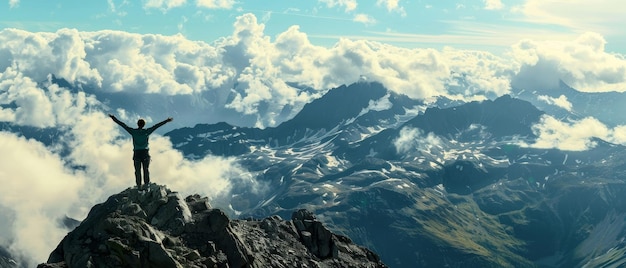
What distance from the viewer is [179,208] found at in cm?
5062

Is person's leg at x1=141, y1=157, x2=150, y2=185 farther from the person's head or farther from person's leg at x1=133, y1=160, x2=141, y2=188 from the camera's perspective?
the person's head

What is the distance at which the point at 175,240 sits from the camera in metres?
46.5

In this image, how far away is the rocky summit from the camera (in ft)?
136

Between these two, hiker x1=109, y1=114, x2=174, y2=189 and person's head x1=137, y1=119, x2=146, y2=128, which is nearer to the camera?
person's head x1=137, y1=119, x2=146, y2=128

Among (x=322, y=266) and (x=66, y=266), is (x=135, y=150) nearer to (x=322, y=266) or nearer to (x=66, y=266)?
(x=66, y=266)

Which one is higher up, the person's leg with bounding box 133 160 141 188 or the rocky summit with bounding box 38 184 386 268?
the person's leg with bounding box 133 160 141 188

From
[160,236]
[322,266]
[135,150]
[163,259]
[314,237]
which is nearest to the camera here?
[163,259]

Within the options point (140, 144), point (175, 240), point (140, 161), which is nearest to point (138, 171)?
point (140, 161)

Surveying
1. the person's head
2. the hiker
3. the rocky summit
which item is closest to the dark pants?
the hiker

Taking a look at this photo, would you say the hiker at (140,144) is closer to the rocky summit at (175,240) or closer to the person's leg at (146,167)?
the person's leg at (146,167)

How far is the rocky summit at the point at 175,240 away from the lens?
41.4 metres

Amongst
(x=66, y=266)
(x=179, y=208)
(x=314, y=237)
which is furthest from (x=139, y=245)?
(x=314, y=237)

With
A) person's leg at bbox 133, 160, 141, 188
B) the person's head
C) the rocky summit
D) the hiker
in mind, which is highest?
the person's head

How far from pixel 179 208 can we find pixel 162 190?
280 centimetres
